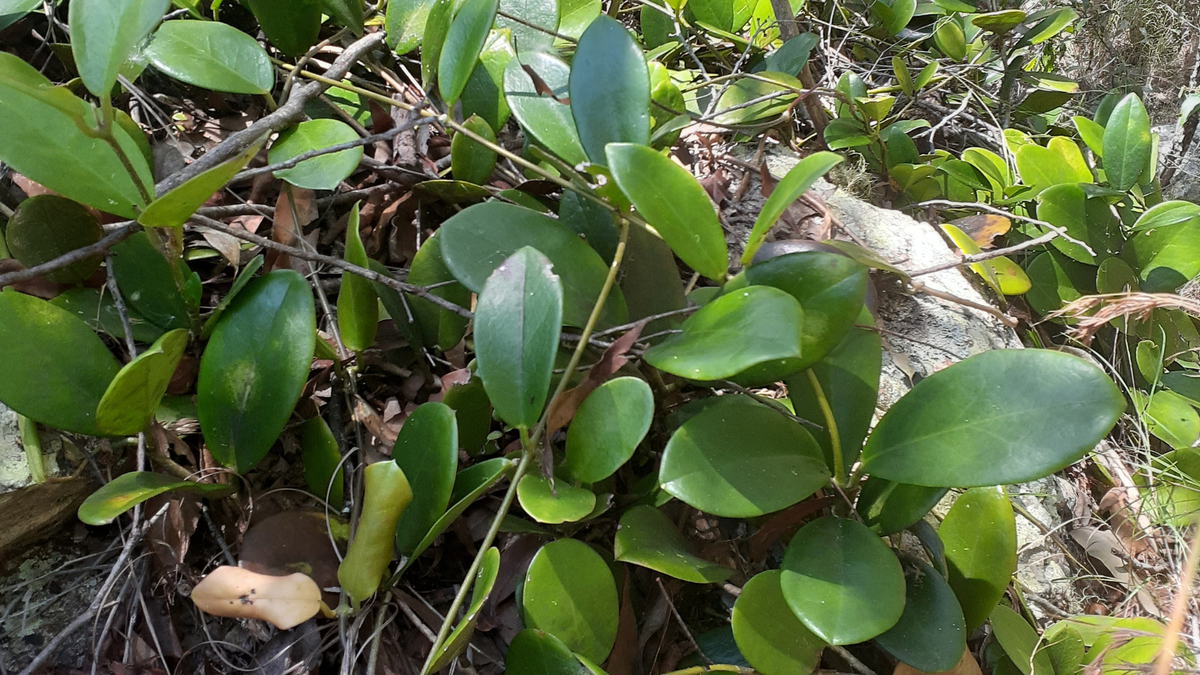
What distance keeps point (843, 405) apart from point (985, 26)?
113cm

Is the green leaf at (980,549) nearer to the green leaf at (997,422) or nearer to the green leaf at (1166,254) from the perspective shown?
the green leaf at (997,422)

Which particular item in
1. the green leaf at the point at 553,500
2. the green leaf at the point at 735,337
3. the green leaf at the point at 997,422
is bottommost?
the green leaf at the point at 553,500

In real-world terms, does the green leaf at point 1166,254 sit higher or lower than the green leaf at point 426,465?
lower

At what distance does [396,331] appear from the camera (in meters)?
0.70

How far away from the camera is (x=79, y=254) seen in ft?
1.84

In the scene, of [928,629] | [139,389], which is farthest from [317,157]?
[928,629]

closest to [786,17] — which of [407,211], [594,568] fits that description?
[407,211]

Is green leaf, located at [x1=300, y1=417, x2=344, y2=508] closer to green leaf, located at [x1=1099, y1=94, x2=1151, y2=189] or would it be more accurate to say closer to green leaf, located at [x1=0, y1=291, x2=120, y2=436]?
green leaf, located at [x1=0, y1=291, x2=120, y2=436]

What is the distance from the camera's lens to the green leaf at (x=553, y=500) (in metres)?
0.45

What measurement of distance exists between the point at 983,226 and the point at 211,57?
3.46ft

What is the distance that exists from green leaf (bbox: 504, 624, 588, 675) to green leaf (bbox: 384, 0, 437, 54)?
62 cm

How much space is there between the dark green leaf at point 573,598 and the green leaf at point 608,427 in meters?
0.06

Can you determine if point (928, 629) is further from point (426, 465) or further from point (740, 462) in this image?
point (426, 465)

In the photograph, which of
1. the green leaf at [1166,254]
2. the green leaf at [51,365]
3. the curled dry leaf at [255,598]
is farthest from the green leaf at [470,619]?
the green leaf at [1166,254]
